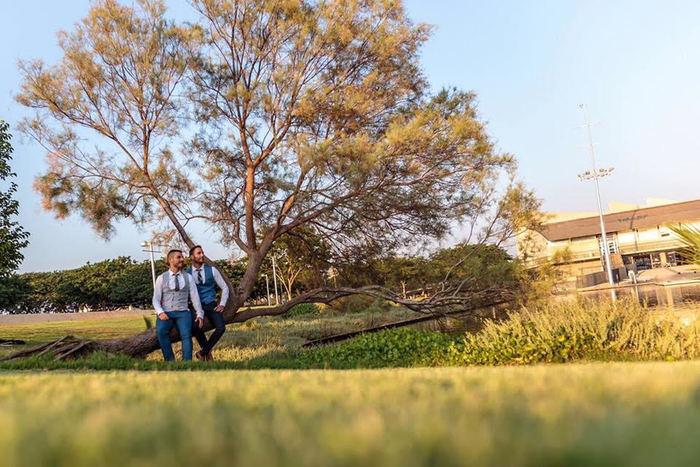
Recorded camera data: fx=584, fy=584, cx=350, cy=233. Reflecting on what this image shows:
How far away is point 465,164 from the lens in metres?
12.1

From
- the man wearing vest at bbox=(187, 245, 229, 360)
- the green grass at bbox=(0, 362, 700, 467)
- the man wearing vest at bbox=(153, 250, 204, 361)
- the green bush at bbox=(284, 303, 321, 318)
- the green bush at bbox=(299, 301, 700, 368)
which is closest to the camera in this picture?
the green grass at bbox=(0, 362, 700, 467)

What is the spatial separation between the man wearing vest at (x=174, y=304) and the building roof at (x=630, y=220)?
49.5 meters

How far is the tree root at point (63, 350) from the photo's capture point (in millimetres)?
9953

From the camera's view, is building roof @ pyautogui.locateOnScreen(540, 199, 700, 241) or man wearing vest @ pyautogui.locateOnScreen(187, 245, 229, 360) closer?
man wearing vest @ pyautogui.locateOnScreen(187, 245, 229, 360)

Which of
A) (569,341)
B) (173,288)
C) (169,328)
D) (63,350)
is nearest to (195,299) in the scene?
(173,288)

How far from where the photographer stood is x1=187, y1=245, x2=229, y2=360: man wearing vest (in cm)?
1047

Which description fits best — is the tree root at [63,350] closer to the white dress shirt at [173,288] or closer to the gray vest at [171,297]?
the white dress shirt at [173,288]

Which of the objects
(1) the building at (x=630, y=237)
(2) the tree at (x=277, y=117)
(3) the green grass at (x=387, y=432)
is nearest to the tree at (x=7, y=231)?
(2) the tree at (x=277, y=117)

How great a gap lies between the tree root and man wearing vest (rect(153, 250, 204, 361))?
5.47 ft

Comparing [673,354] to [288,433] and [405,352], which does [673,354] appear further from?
[288,433]

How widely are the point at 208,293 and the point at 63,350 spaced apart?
105 inches

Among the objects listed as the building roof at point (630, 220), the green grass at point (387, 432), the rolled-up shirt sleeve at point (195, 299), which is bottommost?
the green grass at point (387, 432)

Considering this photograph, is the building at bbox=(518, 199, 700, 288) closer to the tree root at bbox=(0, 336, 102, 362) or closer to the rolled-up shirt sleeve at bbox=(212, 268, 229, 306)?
the rolled-up shirt sleeve at bbox=(212, 268, 229, 306)

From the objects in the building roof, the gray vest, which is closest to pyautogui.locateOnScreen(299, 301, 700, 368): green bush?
the gray vest
